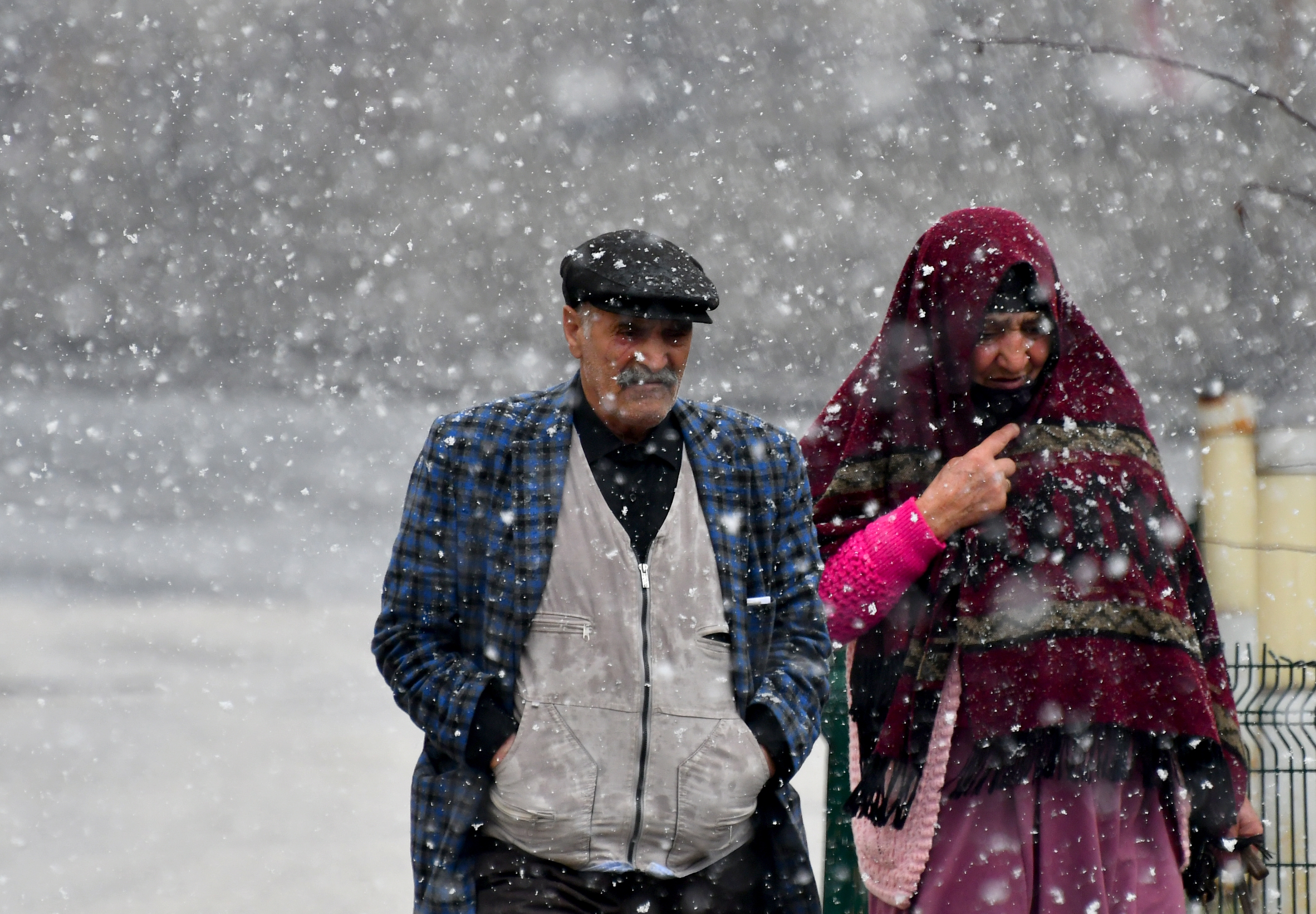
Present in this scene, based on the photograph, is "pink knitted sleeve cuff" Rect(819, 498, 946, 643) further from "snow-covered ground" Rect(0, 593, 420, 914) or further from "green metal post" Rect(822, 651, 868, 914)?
"snow-covered ground" Rect(0, 593, 420, 914)

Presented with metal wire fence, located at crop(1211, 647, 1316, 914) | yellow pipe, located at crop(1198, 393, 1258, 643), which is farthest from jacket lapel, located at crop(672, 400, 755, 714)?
yellow pipe, located at crop(1198, 393, 1258, 643)

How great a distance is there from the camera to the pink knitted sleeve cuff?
9.33 ft

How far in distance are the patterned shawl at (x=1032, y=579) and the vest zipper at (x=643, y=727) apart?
A: 81 cm

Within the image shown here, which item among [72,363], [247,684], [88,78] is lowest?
[247,684]

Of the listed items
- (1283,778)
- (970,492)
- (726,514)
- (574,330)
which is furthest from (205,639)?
(726,514)

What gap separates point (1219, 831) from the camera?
8.76ft

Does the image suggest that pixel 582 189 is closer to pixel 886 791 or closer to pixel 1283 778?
pixel 1283 778

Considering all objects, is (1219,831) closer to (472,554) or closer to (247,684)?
(472,554)

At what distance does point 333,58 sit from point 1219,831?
7020 mm

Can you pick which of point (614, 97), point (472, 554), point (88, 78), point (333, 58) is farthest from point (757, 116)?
point (472, 554)

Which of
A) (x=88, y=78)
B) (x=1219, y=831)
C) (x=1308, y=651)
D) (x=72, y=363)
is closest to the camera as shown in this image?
(x=1219, y=831)

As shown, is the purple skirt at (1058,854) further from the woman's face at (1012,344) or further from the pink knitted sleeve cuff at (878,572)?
the woman's face at (1012,344)

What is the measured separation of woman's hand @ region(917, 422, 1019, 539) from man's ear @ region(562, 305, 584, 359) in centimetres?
90

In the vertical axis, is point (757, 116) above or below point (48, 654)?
above
